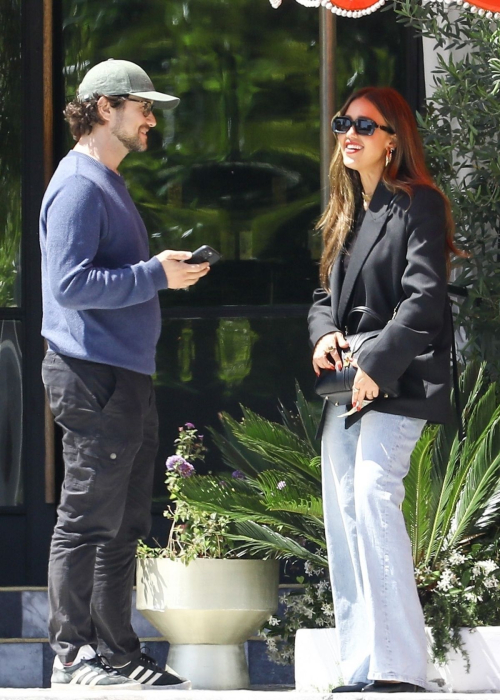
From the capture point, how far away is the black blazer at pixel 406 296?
4.13 m

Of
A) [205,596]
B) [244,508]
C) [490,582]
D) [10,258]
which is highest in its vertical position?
[10,258]

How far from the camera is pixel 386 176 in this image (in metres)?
4.36

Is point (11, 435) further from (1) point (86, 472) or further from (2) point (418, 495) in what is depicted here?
(2) point (418, 495)

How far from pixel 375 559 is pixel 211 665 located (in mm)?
1339

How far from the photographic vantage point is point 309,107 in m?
6.45

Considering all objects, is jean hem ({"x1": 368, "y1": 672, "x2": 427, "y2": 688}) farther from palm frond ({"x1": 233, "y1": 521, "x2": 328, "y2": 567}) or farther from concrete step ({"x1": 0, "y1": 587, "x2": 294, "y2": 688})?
concrete step ({"x1": 0, "y1": 587, "x2": 294, "y2": 688})

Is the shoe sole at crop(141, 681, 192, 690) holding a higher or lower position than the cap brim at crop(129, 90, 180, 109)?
lower

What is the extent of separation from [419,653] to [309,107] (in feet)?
10.4

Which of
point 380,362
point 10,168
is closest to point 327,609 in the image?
point 380,362

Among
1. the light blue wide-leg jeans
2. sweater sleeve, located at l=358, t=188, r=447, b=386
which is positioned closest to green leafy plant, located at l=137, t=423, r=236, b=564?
the light blue wide-leg jeans

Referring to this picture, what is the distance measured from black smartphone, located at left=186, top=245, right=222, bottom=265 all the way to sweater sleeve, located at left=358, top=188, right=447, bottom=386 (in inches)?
24.5

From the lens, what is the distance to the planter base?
17.0ft

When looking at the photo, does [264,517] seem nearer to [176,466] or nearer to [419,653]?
[176,466]

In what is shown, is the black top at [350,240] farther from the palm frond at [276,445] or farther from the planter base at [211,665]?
the planter base at [211,665]
